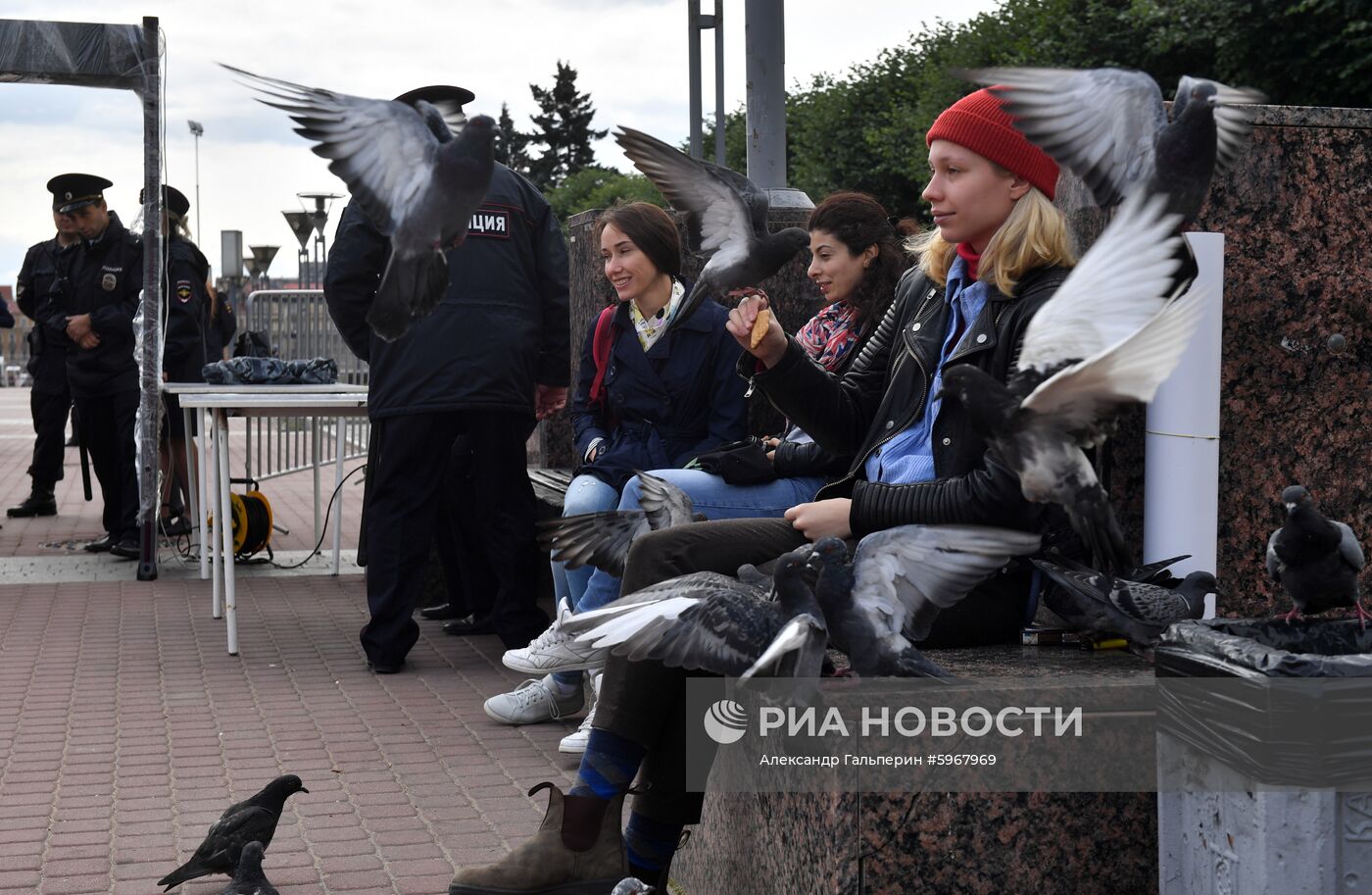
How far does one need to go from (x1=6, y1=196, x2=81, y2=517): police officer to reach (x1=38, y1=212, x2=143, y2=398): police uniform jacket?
0.23m

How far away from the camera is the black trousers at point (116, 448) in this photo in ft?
33.5

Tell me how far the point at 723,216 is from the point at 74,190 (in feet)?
25.3

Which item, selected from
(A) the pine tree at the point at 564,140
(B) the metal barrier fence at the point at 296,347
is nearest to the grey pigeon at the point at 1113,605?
(B) the metal barrier fence at the point at 296,347

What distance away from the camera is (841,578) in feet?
9.04

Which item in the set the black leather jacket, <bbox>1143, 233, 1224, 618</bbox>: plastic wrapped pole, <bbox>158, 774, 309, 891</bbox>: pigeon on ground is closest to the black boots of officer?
<bbox>158, 774, 309, 891</bbox>: pigeon on ground

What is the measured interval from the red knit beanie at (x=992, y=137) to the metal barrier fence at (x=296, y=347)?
8983mm

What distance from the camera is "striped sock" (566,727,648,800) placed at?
10.5ft

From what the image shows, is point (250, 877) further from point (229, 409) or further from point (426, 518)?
point (229, 409)

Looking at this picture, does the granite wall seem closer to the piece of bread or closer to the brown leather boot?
the piece of bread

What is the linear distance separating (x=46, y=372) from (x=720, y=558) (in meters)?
9.10

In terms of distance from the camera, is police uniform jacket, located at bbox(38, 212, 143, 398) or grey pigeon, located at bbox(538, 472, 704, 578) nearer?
grey pigeon, located at bbox(538, 472, 704, 578)

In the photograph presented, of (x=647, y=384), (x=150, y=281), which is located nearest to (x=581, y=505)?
(x=647, y=384)

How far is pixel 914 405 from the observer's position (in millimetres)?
3381

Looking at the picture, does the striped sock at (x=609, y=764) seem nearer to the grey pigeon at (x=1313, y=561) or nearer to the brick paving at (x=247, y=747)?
the brick paving at (x=247, y=747)
